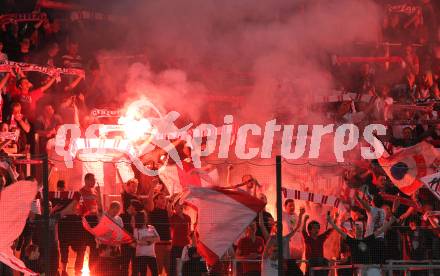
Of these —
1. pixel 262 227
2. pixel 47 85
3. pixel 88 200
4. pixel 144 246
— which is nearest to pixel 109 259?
pixel 144 246

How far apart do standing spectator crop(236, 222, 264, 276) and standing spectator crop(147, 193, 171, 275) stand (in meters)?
0.99

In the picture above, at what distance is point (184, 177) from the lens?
14609 millimetres

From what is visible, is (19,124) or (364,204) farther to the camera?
(19,124)

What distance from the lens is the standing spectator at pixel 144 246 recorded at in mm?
11539

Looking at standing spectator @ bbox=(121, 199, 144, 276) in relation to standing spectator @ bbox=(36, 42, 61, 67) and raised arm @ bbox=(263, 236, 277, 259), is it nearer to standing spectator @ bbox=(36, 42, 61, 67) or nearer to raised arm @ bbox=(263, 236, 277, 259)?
raised arm @ bbox=(263, 236, 277, 259)

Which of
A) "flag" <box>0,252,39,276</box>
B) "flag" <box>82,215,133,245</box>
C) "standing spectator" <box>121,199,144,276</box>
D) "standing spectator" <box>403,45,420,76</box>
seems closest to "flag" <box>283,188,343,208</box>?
"standing spectator" <box>121,199,144,276</box>

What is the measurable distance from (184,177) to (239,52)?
427 centimetres

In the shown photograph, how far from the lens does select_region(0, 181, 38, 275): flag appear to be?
1053 centimetres

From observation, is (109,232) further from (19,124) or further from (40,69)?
(40,69)

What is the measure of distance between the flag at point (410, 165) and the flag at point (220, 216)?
1941mm

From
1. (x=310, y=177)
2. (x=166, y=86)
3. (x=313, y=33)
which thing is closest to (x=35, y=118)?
(x=166, y=86)

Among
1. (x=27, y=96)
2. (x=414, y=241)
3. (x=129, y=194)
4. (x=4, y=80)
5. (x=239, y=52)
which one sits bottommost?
(x=414, y=241)

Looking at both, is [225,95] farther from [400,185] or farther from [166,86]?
[400,185]

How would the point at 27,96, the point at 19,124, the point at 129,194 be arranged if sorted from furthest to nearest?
the point at 27,96, the point at 19,124, the point at 129,194
